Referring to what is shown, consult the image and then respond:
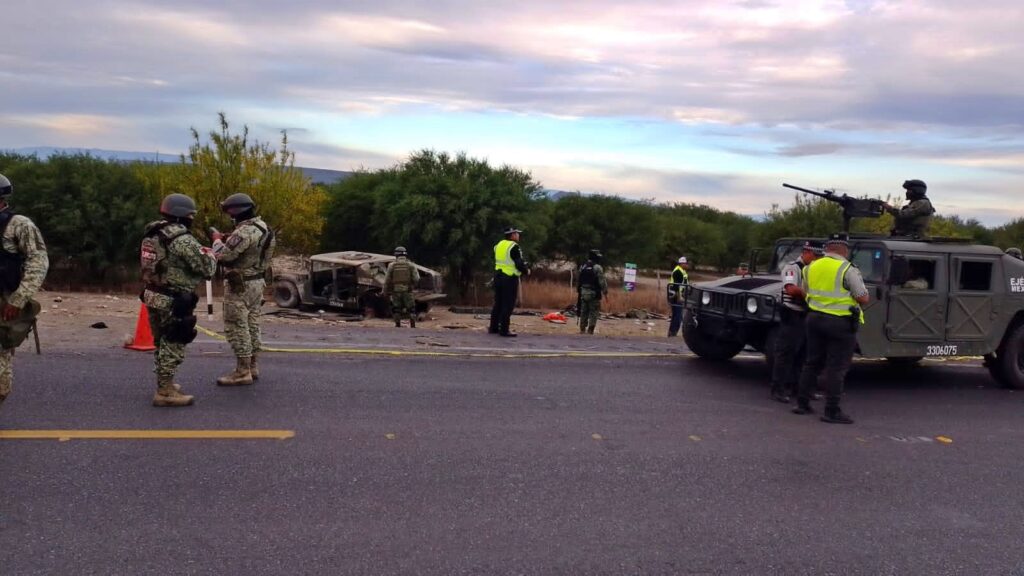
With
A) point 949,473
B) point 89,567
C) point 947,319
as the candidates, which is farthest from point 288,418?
point 947,319

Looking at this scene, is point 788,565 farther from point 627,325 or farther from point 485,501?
point 627,325

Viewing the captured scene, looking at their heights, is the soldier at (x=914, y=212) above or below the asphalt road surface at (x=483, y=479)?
above

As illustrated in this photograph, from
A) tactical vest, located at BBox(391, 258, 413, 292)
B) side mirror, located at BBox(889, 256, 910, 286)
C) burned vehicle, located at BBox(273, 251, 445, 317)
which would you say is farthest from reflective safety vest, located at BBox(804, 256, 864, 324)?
burned vehicle, located at BBox(273, 251, 445, 317)

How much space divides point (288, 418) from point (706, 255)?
4992 centimetres

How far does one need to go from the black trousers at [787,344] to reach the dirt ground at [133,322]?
6.21 meters

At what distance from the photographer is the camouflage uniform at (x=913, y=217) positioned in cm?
1039

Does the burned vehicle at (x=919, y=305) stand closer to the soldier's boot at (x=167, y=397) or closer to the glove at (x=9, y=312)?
the soldier's boot at (x=167, y=397)

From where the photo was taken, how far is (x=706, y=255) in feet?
Result: 177

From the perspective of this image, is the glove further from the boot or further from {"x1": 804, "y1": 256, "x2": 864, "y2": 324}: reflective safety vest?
{"x1": 804, "y1": 256, "x2": 864, "y2": 324}: reflective safety vest

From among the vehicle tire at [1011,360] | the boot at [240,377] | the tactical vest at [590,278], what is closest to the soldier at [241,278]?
the boot at [240,377]

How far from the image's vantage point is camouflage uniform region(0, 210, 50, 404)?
5555 mm

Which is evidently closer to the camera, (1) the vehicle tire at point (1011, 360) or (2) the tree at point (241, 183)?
(1) the vehicle tire at point (1011, 360)

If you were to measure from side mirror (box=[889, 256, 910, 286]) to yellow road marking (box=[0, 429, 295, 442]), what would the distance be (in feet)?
20.9

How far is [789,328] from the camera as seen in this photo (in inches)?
325
